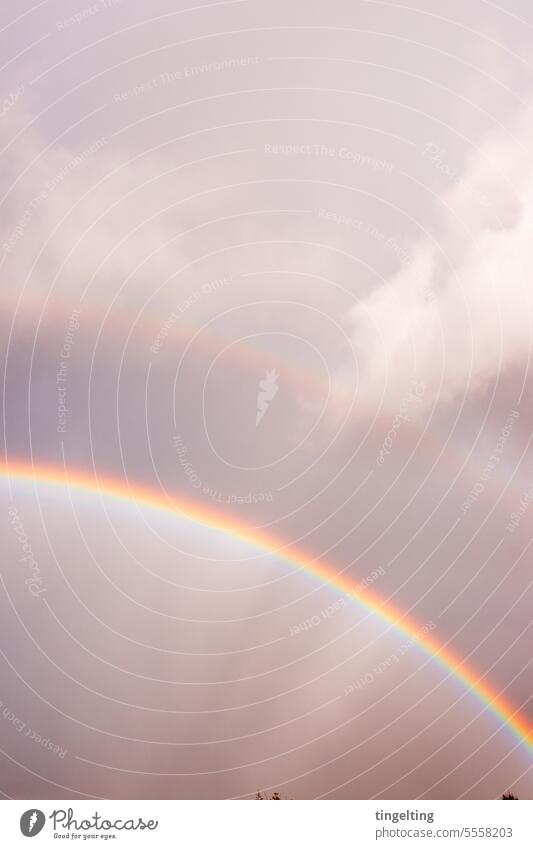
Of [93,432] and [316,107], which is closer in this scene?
[316,107]

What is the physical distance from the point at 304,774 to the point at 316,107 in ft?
65.9

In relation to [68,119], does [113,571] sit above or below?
below

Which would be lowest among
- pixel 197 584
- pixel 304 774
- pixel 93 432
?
pixel 304 774

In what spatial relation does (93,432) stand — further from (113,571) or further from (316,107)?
(316,107)

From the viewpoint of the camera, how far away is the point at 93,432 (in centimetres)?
2209

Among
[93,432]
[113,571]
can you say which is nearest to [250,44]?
[93,432]

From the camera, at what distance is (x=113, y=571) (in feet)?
72.8

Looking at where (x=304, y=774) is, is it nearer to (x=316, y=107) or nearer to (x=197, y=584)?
(x=197, y=584)
